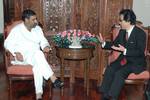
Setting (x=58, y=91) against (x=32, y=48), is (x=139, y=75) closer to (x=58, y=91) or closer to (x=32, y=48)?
(x=58, y=91)

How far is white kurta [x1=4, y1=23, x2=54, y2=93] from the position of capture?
154 inches

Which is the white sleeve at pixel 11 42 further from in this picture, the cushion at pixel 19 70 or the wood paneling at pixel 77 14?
the wood paneling at pixel 77 14

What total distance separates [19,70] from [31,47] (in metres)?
0.39

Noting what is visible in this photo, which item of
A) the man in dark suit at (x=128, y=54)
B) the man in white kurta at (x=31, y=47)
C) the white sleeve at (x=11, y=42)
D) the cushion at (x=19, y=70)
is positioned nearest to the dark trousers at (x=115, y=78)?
the man in dark suit at (x=128, y=54)

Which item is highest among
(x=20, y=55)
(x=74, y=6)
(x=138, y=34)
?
(x=74, y=6)

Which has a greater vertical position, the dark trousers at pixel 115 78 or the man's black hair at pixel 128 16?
the man's black hair at pixel 128 16

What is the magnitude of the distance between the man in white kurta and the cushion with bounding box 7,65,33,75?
3.0 inches

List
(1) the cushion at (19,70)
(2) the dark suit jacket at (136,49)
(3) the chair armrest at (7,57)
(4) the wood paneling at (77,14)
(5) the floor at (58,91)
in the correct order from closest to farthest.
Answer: (2) the dark suit jacket at (136,49)
(1) the cushion at (19,70)
(3) the chair armrest at (7,57)
(5) the floor at (58,91)
(4) the wood paneling at (77,14)

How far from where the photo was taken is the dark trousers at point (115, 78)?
12.0 ft

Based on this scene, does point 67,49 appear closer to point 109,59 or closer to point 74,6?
point 109,59

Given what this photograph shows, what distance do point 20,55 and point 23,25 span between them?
45 cm

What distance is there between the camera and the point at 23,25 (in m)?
4.07

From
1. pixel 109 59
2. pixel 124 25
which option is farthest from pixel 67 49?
pixel 124 25

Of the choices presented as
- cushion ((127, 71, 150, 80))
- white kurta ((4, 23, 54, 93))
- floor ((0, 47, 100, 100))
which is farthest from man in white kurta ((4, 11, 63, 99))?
cushion ((127, 71, 150, 80))
